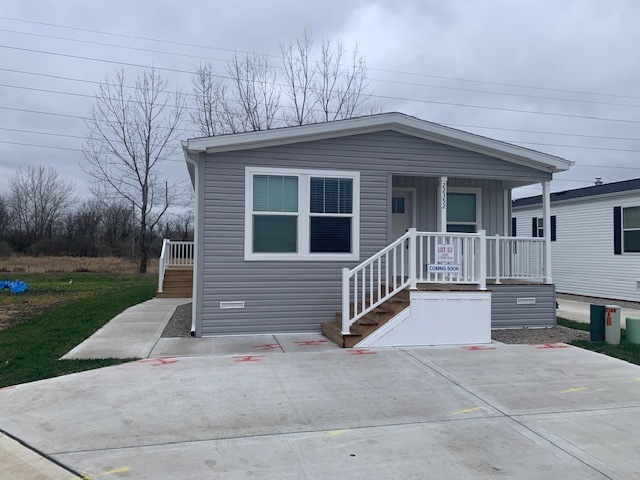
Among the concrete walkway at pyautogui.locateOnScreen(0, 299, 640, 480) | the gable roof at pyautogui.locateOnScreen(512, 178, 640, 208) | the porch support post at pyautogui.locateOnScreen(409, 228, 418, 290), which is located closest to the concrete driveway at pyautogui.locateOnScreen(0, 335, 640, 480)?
the concrete walkway at pyautogui.locateOnScreen(0, 299, 640, 480)

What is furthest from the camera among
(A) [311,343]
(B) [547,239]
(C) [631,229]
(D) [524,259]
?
(C) [631,229]

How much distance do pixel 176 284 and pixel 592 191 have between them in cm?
1337

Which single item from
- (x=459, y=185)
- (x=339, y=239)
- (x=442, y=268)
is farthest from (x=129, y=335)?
(x=459, y=185)

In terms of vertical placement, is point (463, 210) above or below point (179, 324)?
above

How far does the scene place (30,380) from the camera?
5285 millimetres

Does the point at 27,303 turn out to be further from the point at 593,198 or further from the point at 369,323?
the point at 593,198

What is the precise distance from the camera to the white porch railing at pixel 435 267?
23.3ft

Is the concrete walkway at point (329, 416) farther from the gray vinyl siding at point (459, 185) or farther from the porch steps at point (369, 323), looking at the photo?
the gray vinyl siding at point (459, 185)

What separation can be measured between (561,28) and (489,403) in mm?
13609

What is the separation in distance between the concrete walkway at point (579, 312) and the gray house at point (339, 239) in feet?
7.29

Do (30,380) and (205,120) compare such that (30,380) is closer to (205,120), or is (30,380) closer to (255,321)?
(255,321)

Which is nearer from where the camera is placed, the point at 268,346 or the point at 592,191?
the point at 268,346

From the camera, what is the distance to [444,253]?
759 cm

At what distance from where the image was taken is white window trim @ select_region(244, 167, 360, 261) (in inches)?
311
